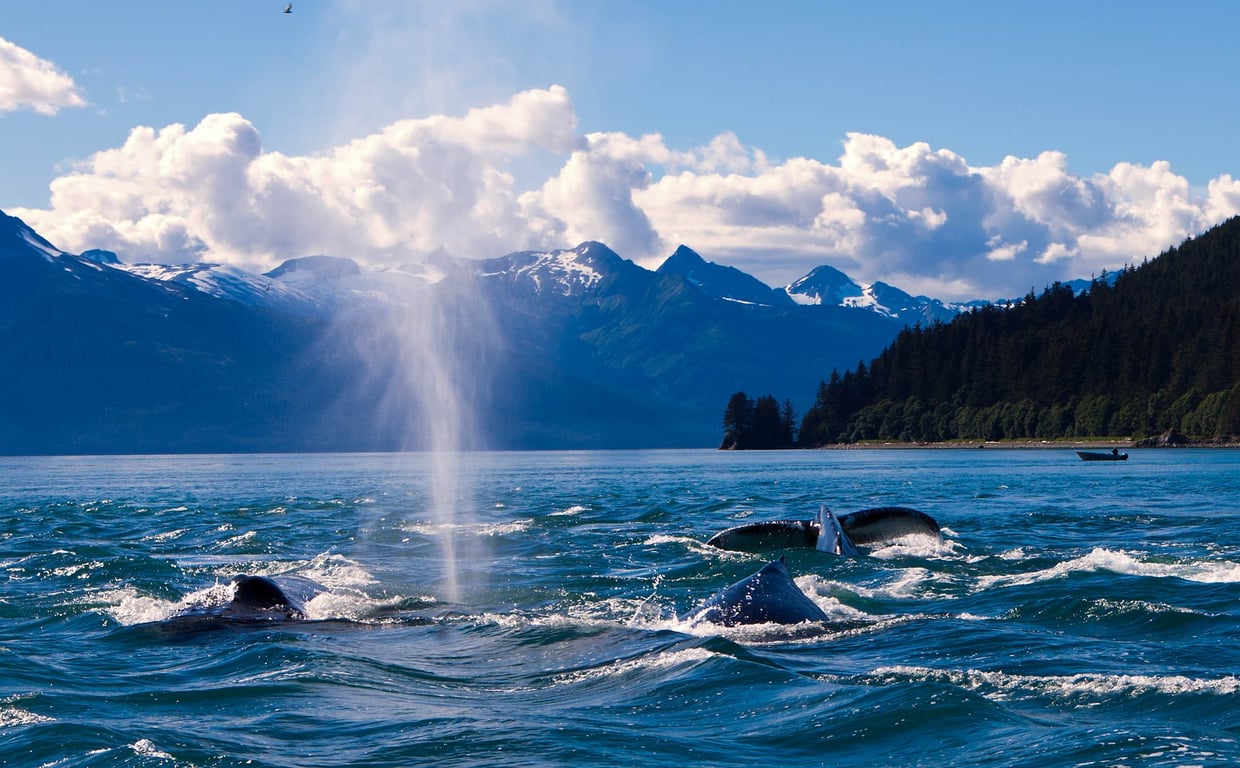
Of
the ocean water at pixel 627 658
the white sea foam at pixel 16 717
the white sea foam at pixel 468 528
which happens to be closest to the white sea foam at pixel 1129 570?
the ocean water at pixel 627 658

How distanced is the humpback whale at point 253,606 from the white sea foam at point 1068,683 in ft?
32.6

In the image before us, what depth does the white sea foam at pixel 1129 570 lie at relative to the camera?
23.1 metres

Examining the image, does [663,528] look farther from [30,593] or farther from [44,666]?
[44,666]

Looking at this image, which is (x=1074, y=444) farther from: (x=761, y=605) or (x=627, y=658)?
(x=627, y=658)

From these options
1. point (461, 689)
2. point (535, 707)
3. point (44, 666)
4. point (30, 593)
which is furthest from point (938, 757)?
point (30, 593)

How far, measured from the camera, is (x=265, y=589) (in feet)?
68.4

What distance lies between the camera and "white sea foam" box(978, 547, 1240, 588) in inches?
910

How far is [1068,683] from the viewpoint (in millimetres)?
13914

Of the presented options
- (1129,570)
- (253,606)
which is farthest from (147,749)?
(1129,570)

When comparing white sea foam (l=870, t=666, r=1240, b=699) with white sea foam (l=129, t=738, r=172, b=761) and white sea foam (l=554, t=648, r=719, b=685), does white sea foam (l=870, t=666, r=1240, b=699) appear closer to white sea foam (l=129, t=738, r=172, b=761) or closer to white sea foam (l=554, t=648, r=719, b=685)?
white sea foam (l=554, t=648, r=719, b=685)

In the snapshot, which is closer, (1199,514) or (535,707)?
(535,707)

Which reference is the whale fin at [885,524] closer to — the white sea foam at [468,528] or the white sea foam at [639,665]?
the white sea foam at [468,528]

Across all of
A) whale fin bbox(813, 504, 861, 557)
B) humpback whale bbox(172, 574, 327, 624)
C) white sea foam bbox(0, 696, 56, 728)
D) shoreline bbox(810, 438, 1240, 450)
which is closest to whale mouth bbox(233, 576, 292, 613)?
humpback whale bbox(172, 574, 327, 624)

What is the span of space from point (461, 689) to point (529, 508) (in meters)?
37.6
